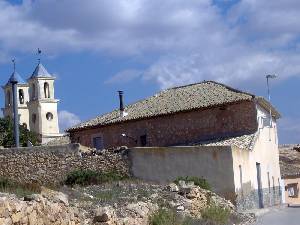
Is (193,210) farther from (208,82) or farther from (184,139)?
(208,82)

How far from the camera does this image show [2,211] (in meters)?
11.1

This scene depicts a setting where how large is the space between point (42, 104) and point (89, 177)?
70.3 metres

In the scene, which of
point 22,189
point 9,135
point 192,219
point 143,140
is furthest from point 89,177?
point 9,135

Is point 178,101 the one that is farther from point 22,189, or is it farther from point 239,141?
point 22,189

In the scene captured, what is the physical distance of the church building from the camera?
334 feet

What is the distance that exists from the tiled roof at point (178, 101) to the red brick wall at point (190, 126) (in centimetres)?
46

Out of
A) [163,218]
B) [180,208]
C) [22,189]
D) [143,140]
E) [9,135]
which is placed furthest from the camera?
[9,135]

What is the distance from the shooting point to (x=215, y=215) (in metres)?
21.9

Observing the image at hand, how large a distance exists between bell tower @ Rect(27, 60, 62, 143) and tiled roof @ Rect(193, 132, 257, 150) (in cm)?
6278

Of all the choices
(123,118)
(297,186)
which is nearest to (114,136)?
(123,118)

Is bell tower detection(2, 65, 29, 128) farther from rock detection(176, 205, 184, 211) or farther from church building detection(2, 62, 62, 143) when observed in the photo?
rock detection(176, 205, 184, 211)

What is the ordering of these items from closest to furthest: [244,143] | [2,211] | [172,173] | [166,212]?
1. [2,211]
2. [166,212]
3. [172,173]
4. [244,143]

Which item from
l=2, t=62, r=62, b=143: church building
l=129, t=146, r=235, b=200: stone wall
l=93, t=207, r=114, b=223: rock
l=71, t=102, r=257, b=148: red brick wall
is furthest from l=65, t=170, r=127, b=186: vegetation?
l=2, t=62, r=62, b=143: church building

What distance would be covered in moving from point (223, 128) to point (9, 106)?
6736 cm
